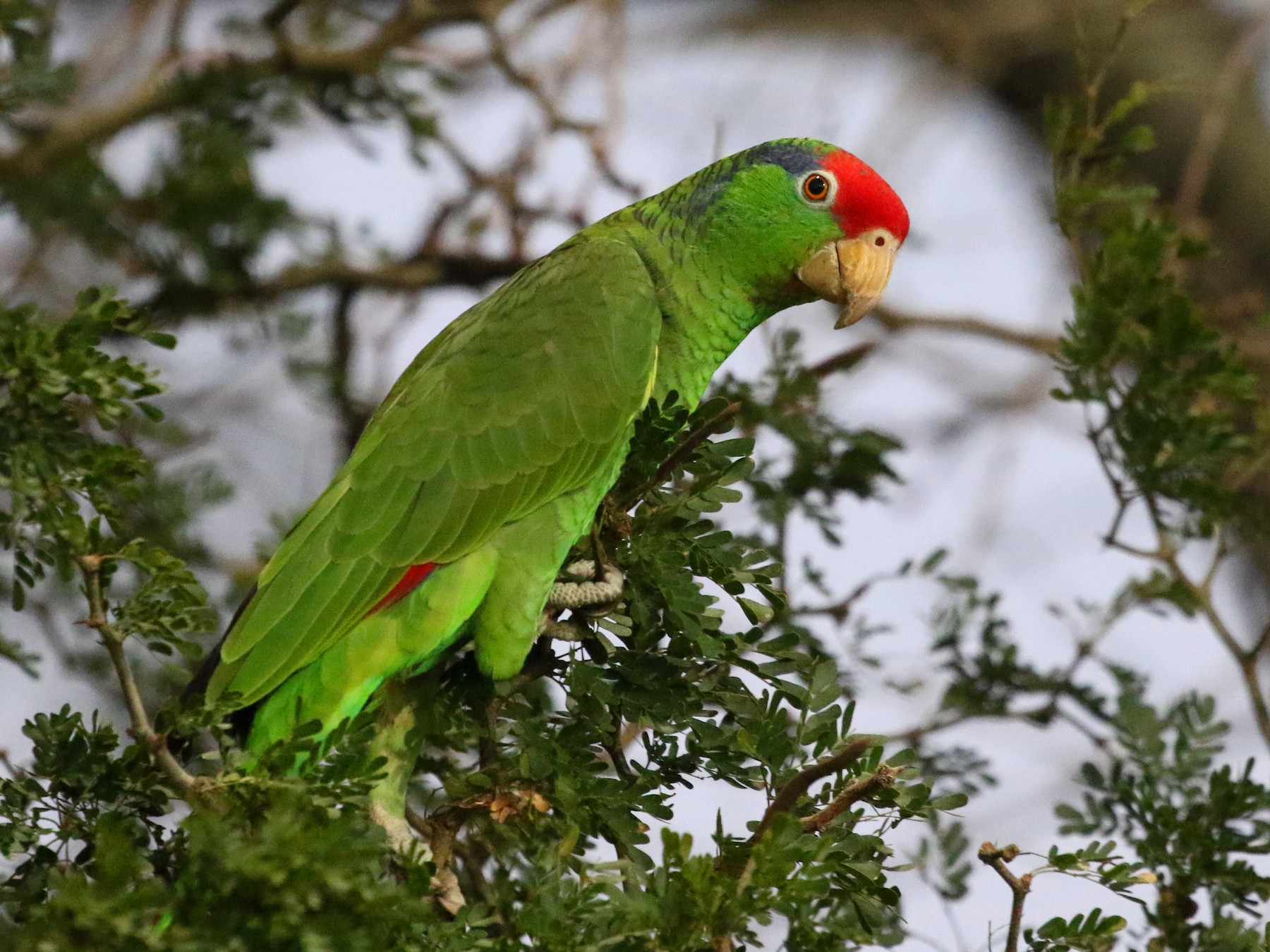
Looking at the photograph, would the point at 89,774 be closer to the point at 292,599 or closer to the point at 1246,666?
the point at 292,599

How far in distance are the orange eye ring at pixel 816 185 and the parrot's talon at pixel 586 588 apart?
34.6 inches

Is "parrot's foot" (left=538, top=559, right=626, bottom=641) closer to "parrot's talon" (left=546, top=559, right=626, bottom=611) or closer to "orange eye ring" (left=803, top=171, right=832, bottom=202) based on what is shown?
"parrot's talon" (left=546, top=559, right=626, bottom=611)

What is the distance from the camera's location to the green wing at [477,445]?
233 cm

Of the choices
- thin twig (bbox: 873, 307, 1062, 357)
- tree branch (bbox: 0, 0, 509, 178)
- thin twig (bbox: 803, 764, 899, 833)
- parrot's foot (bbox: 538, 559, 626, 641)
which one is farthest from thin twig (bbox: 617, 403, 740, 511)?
tree branch (bbox: 0, 0, 509, 178)

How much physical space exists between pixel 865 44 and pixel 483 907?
4718mm

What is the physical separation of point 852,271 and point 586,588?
2.86 ft

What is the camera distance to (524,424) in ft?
8.07

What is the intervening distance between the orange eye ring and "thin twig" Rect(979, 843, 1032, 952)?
1479 millimetres

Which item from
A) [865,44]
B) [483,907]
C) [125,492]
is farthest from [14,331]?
[865,44]

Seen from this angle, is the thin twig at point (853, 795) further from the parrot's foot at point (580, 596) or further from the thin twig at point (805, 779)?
the parrot's foot at point (580, 596)

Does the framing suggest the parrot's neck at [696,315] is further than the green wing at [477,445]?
Yes

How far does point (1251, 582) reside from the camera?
14.4ft

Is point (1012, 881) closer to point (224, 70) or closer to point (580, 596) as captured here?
point (580, 596)

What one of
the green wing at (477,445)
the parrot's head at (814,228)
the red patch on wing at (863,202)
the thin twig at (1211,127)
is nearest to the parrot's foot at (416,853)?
the green wing at (477,445)
